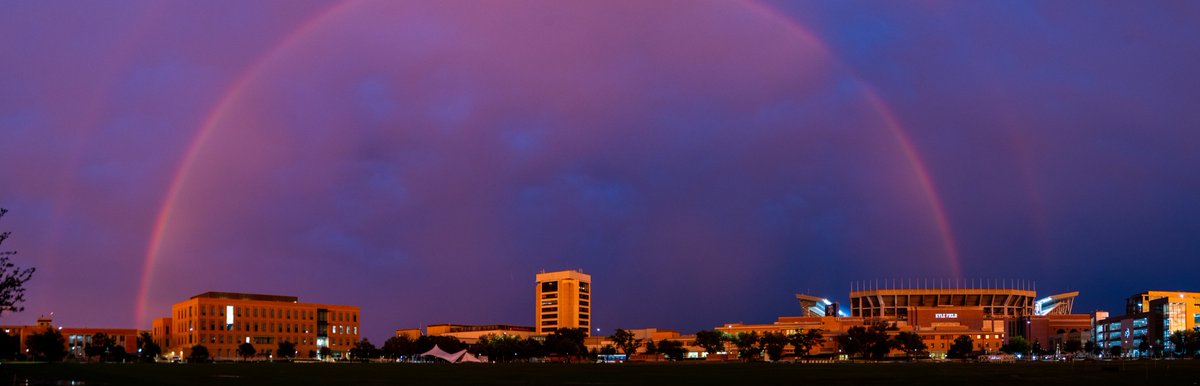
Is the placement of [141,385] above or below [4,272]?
below

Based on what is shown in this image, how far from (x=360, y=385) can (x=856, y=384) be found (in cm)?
3361

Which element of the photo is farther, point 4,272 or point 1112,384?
point 1112,384

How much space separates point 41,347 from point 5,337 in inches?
246

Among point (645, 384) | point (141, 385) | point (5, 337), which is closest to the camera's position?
point (141, 385)

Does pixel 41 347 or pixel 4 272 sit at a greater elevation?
pixel 4 272

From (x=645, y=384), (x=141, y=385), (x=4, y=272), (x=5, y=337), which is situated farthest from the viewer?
(x=5, y=337)

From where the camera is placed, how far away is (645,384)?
2938 inches

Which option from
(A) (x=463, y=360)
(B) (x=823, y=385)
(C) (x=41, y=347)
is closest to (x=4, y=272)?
(B) (x=823, y=385)

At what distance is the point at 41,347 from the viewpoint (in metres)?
195

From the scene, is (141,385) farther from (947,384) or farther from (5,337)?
(5,337)

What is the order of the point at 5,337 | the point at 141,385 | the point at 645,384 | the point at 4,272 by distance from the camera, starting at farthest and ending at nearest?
the point at 5,337 < the point at 645,384 < the point at 141,385 < the point at 4,272

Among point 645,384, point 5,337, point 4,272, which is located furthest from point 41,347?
point 4,272

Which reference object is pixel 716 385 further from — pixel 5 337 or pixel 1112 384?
pixel 5 337

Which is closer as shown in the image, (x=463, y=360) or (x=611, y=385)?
(x=611, y=385)
